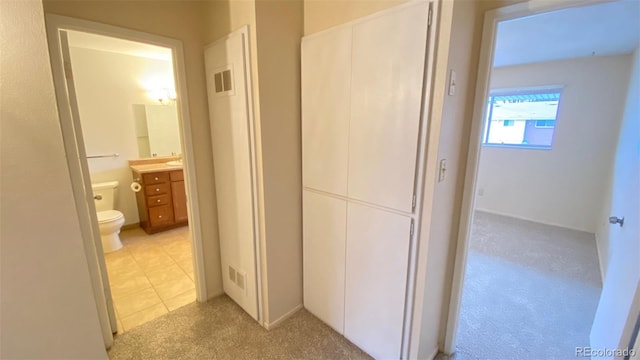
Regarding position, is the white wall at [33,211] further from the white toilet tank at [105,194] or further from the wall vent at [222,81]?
the white toilet tank at [105,194]

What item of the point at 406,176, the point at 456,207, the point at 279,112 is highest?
the point at 279,112

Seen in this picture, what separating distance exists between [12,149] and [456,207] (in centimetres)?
195

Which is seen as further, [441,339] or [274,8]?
[441,339]

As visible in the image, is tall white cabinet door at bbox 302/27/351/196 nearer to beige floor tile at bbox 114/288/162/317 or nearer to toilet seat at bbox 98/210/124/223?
beige floor tile at bbox 114/288/162/317

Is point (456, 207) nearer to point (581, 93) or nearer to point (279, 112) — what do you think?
point (279, 112)

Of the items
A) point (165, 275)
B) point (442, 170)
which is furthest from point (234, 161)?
point (165, 275)

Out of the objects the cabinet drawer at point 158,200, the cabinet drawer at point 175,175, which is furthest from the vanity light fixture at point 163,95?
the cabinet drawer at point 158,200

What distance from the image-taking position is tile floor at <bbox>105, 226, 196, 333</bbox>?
2.16 meters

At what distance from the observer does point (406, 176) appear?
1.34 meters

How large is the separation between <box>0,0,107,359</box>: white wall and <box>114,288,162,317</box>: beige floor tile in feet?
3.91

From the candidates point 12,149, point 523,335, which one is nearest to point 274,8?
point 12,149

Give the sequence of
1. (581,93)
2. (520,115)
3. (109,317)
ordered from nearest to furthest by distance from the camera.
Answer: (109,317), (581,93), (520,115)

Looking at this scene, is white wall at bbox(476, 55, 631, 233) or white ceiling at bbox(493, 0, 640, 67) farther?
white wall at bbox(476, 55, 631, 233)

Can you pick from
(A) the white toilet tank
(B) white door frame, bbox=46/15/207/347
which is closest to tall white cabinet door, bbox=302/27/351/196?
(B) white door frame, bbox=46/15/207/347
